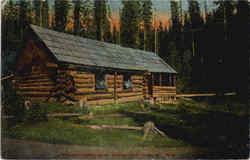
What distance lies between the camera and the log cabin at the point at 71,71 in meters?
8.40

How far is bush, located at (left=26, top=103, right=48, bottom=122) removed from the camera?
14.0 feet

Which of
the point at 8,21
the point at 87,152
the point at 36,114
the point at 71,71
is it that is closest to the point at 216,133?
the point at 87,152

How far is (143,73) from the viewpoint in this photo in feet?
44.5

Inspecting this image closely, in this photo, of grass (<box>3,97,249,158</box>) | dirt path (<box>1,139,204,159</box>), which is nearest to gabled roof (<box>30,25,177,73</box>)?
grass (<box>3,97,249,158</box>)

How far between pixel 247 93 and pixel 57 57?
24.1 ft

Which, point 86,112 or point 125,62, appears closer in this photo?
point 86,112

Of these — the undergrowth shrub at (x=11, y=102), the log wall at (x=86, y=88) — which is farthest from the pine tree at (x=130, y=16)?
the log wall at (x=86, y=88)

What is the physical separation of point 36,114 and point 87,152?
1.91 meters

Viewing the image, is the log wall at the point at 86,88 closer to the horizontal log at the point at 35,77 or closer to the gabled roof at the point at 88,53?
the horizontal log at the point at 35,77

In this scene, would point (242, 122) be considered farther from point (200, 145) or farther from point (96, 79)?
point (96, 79)

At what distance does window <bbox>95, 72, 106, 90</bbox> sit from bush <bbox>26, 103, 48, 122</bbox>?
19.0 feet

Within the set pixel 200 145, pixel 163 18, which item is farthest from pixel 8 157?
pixel 163 18

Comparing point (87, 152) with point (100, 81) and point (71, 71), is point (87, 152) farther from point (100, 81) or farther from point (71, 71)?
point (100, 81)

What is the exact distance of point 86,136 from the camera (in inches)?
140
